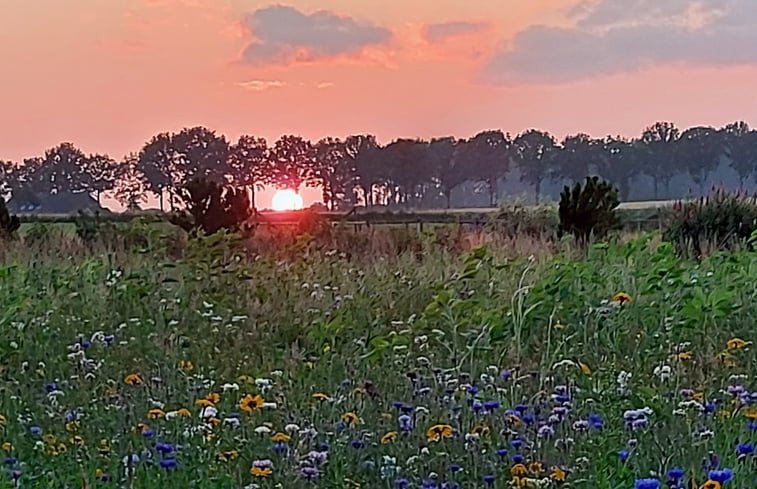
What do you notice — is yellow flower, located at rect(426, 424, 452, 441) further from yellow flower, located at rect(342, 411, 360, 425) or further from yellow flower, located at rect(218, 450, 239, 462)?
yellow flower, located at rect(218, 450, 239, 462)

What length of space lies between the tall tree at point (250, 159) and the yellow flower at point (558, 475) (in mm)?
55841

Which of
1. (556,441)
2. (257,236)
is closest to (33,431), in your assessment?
(556,441)

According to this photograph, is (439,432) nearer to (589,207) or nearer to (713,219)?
(713,219)

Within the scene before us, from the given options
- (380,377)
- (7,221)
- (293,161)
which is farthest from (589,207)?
(293,161)

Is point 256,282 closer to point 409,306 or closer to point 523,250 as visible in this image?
point 409,306

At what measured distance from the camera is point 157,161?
193ft

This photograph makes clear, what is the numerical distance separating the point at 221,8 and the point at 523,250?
4.71 m

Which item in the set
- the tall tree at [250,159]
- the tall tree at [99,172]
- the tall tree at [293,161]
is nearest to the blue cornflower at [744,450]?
the tall tree at [250,159]

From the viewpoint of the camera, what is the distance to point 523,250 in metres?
10.3

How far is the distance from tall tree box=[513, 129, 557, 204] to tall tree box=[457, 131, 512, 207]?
118 centimetres

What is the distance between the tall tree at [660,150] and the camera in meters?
72.8

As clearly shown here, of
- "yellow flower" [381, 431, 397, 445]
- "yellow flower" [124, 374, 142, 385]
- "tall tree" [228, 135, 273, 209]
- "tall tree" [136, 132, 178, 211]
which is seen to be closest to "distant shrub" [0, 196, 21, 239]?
"yellow flower" [124, 374, 142, 385]

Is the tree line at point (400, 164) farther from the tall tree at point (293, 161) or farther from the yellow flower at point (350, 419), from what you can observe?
the yellow flower at point (350, 419)

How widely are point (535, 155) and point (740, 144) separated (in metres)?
16.8
